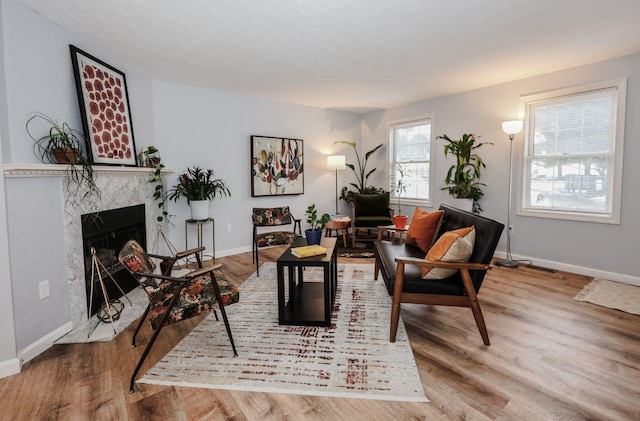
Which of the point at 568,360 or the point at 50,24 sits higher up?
the point at 50,24

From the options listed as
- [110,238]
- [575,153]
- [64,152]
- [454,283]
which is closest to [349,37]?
[454,283]

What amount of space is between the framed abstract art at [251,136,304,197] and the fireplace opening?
6.07 ft

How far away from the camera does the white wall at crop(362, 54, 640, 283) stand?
11.3 feet

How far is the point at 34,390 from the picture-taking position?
182 cm

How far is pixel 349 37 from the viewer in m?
2.90

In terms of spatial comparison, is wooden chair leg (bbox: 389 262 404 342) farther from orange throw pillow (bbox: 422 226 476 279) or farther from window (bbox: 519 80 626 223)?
window (bbox: 519 80 626 223)

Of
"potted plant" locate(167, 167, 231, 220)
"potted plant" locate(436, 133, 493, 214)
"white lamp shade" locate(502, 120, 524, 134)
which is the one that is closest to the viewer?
"white lamp shade" locate(502, 120, 524, 134)

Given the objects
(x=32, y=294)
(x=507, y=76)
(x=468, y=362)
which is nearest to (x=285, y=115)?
(x=507, y=76)

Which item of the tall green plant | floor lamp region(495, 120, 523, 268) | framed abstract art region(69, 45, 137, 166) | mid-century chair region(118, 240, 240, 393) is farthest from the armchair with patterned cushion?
mid-century chair region(118, 240, 240, 393)

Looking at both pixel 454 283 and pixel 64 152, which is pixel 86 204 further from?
pixel 454 283

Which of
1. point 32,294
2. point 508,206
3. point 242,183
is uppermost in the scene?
point 242,183

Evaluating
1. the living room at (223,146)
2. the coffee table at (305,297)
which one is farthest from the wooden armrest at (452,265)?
the living room at (223,146)

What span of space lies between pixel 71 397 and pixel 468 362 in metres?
2.31

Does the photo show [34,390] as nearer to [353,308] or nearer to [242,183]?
[353,308]
